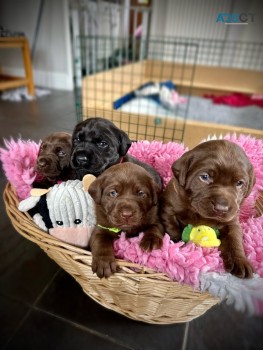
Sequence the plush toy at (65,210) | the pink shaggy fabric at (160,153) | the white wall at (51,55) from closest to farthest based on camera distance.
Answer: the plush toy at (65,210), the pink shaggy fabric at (160,153), the white wall at (51,55)

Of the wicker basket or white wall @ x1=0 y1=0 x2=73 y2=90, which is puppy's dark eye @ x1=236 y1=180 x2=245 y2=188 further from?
white wall @ x1=0 y1=0 x2=73 y2=90

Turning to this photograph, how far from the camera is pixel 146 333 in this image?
1132 millimetres

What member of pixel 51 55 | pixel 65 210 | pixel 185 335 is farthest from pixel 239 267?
pixel 51 55

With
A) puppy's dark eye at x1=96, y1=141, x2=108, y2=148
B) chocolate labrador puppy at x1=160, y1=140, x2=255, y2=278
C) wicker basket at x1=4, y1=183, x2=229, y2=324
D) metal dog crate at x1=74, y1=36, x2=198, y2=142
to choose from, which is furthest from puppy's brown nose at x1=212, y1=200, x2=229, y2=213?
metal dog crate at x1=74, y1=36, x2=198, y2=142

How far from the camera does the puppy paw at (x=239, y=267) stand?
31.9 inches

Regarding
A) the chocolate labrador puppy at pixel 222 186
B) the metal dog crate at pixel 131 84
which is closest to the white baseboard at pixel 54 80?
the metal dog crate at pixel 131 84

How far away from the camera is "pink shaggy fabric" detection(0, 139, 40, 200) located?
1.17 metres

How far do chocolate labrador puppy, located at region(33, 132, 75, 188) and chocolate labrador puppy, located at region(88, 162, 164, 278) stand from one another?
0.32m

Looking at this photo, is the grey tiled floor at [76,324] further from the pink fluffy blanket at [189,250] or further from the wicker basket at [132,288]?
the pink fluffy blanket at [189,250]

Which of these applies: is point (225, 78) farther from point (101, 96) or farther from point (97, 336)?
point (97, 336)

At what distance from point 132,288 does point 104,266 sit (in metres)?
0.13

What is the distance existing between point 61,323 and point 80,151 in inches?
28.2

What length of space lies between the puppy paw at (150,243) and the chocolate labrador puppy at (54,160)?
53cm

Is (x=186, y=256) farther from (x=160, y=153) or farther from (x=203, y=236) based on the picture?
(x=160, y=153)
